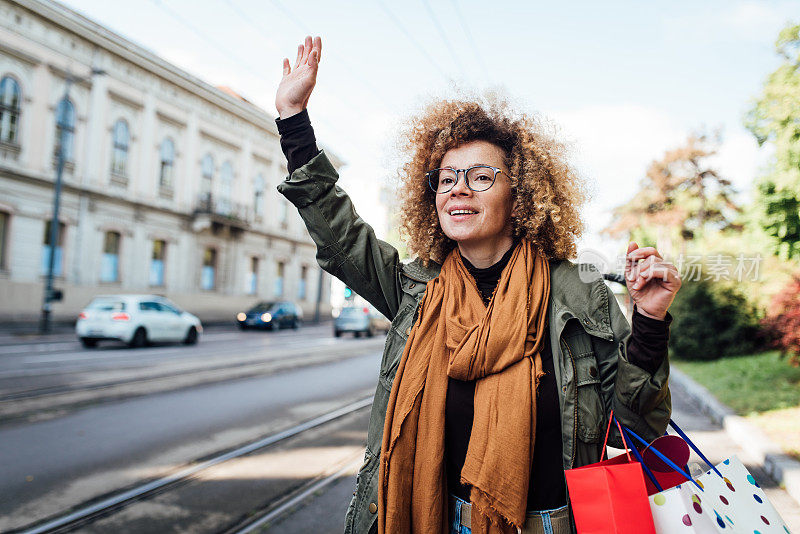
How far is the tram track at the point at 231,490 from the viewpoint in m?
3.86

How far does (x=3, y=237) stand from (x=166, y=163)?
9177 mm

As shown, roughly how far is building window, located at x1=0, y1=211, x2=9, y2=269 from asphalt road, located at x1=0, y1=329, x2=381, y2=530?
8.95 metres

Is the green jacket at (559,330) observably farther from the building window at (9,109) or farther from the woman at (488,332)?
the building window at (9,109)

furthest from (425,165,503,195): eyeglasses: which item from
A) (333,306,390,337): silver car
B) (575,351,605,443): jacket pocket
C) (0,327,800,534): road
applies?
(333,306,390,337): silver car

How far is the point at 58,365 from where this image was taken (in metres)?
10.9

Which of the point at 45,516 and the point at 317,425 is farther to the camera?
the point at 317,425

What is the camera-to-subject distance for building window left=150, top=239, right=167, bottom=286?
88.4 feet

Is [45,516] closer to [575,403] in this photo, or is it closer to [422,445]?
[422,445]

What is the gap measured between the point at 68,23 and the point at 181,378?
18504 millimetres

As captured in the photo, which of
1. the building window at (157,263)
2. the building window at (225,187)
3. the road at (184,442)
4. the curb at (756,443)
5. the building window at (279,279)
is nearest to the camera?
the road at (184,442)

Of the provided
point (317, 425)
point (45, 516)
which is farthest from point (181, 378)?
point (45, 516)

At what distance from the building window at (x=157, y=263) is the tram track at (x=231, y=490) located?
22674 millimetres

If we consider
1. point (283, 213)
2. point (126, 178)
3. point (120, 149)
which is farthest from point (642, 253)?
point (283, 213)

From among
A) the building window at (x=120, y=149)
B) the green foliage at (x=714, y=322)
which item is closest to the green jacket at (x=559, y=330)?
the green foliage at (x=714, y=322)
